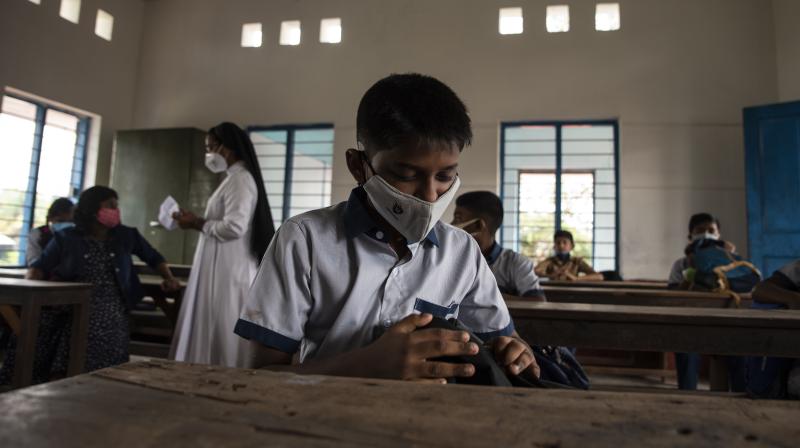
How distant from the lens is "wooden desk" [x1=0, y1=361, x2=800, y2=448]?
16.2 inches

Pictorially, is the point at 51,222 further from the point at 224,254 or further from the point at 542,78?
the point at 542,78

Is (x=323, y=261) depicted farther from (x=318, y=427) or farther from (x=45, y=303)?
(x=45, y=303)

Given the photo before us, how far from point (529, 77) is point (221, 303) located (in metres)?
4.87

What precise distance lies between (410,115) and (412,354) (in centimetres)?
46

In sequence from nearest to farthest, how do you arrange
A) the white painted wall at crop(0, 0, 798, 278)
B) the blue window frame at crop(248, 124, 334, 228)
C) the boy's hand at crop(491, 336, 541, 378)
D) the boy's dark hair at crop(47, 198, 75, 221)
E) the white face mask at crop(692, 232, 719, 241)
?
the boy's hand at crop(491, 336, 541, 378) → the white face mask at crop(692, 232, 719, 241) → the boy's dark hair at crop(47, 198, 75, 221) → the white painted wall at crop(0, 0, 798, 278) → the blue window frame at crop(248, 124, 334, 228)

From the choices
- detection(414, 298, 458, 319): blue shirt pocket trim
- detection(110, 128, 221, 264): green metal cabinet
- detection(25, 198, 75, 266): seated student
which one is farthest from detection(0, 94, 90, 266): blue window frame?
detection(414, 298, 458, 319): blue shirt pocket trim

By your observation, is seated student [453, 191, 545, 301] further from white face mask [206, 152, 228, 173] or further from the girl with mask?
the girl with mask

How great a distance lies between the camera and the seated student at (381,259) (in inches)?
35.0

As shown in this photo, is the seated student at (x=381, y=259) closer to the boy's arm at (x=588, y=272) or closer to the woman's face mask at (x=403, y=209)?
the woman's face mask at (x=403, y=209)

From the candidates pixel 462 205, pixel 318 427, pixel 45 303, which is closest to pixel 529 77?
pixel 462 205

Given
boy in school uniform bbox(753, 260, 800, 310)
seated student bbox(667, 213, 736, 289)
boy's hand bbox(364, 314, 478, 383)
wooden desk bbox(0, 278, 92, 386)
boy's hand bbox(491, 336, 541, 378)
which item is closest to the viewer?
boy's hand bbox(364, 314, 478, 383)

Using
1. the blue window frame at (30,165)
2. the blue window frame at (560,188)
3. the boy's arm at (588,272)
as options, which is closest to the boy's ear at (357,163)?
the boy's arm at (588,272)

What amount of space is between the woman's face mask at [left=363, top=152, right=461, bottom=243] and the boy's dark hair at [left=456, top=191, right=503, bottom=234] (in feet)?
5.21

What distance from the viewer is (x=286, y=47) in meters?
7.13
